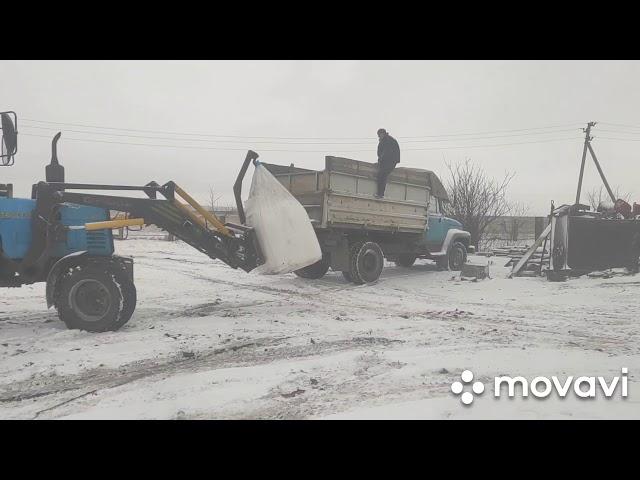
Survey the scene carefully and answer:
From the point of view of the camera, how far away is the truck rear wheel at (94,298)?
5.98m

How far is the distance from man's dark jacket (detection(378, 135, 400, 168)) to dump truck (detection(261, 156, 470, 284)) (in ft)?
0.85

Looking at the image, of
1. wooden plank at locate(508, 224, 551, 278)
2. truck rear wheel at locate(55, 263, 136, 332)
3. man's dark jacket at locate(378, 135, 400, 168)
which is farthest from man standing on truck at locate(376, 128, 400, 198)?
truck rear wheel at locate(55, 263, 136, 332)

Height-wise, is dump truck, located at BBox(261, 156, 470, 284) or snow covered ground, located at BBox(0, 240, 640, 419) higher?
dump truck, located at BBox(261, 156, 470, 284)

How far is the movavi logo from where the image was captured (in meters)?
3.92

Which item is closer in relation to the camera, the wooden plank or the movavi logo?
the movavi logo

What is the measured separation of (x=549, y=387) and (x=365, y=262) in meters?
7.18

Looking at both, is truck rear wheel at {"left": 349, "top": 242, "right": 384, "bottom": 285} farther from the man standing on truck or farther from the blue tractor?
the blue tractor

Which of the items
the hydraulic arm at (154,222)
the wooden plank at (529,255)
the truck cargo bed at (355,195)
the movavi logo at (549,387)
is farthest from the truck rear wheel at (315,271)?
the movavi logo at (549,387)

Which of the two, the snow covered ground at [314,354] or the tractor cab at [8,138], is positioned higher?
the tractor cab at [8,138]

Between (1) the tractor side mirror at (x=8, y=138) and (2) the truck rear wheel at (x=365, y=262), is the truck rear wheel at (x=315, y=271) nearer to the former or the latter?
(2) the truck rear wheel at (x=365, y=262)

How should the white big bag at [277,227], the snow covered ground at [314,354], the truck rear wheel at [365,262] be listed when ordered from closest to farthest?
1. the snow covered ground at [314,354]
2. the white big bag at [277,227]
3. the truck rear wheel at [365,262]

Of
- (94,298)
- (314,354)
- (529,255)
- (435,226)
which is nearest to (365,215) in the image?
(435,226)

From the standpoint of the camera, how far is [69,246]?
636cm
